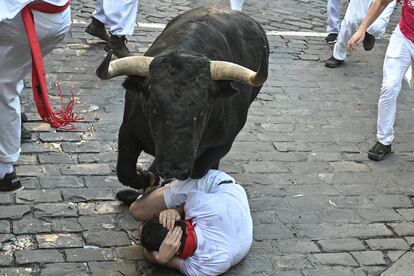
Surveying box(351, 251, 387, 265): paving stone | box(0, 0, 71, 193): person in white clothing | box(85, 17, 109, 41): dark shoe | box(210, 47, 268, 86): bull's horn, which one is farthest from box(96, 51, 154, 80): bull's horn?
box(85, 17, 109, 41): dark shoe

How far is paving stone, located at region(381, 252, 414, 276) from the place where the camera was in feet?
16.2

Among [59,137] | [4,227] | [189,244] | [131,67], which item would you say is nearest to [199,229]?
[189,244]

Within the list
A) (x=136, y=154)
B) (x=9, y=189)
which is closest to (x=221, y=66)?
(x=136, y=154)

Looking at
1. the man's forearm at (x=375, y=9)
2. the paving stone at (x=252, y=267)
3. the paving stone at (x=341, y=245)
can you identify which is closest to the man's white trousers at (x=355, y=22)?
the man's forearm at (x=375, y=9)

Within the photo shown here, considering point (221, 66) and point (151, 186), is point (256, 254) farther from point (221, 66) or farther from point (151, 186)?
point (221, 66)

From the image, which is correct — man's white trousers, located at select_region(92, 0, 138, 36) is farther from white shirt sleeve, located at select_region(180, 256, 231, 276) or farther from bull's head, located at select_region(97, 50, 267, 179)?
white shirt sleeve, located at select_region(180, 256, 231, 276)

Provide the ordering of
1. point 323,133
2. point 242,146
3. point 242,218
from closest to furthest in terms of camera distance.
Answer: point 242,218, point 242,146, point 323,133

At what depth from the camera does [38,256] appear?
→ 4.73 meters

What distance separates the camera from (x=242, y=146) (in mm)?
6711

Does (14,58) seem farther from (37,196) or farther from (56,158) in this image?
(56,158)

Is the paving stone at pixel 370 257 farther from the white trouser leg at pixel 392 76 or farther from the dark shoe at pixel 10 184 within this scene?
the dark shoe at pixel 10 184

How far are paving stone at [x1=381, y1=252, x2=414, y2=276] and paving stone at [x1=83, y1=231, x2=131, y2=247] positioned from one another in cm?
175

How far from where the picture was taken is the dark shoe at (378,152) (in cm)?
674

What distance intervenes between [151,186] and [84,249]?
2.41ft
